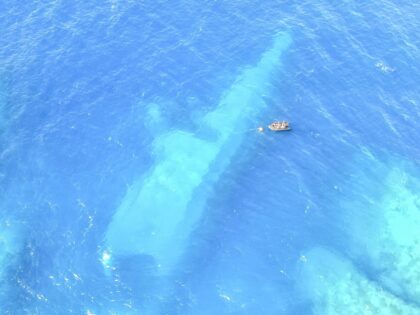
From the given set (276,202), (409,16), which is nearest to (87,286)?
(276,202)

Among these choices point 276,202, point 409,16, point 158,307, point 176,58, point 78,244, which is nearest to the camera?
point 158,307

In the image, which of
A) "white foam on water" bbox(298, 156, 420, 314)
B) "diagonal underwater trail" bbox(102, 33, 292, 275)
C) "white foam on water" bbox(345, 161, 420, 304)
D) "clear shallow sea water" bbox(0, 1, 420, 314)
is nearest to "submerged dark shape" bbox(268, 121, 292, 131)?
"clear shallow sea water" bbox(0, 1, 420, 314)

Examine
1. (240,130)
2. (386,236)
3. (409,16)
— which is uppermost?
(409,16)

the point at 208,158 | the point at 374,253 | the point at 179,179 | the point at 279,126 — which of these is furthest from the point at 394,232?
the point at 179,179

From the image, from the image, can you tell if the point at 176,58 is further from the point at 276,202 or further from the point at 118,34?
the point at 276,202

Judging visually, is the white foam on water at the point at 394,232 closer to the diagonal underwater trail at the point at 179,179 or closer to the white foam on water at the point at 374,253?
the white foam on water at the point at 374,253

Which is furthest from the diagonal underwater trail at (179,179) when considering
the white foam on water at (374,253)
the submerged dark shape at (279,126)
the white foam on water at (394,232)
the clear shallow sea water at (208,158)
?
the white foam on water at (394,232)

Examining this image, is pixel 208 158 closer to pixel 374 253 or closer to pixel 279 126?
pixel 279 126
